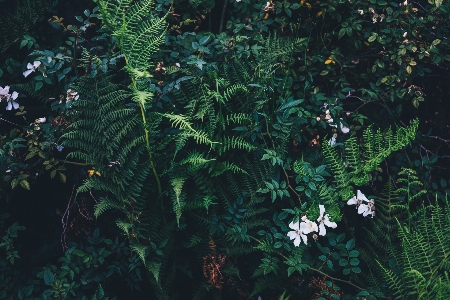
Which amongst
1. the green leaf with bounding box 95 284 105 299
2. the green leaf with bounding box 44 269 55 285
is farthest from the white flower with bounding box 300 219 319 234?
the green leaf with bounding box 44 269 55 285

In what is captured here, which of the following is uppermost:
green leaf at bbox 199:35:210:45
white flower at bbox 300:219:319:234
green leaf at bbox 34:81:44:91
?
green leaf at bbox 199:35:210:45

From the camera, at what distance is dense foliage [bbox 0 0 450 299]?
2354 millimetres

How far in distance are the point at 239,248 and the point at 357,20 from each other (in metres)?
1.37

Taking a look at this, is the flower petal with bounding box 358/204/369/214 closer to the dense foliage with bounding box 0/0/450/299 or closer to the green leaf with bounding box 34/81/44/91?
the dense foliage with bounding box 0/0/450/299

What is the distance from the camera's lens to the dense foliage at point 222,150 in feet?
7.72

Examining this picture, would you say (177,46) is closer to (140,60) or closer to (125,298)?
(140,60)

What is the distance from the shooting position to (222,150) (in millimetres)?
2445

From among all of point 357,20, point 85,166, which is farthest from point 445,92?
point 85,166

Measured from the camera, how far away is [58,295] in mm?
2344

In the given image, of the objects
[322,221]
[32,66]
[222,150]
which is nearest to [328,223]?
[322,221]

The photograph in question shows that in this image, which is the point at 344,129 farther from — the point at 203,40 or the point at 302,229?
the point at 203,40

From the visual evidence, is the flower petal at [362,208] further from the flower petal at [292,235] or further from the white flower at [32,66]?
the white flower at [32,66]

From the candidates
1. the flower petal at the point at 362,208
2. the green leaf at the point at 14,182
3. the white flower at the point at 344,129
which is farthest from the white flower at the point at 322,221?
the green leaf at the point at 14,182

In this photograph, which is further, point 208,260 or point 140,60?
point 208,260
